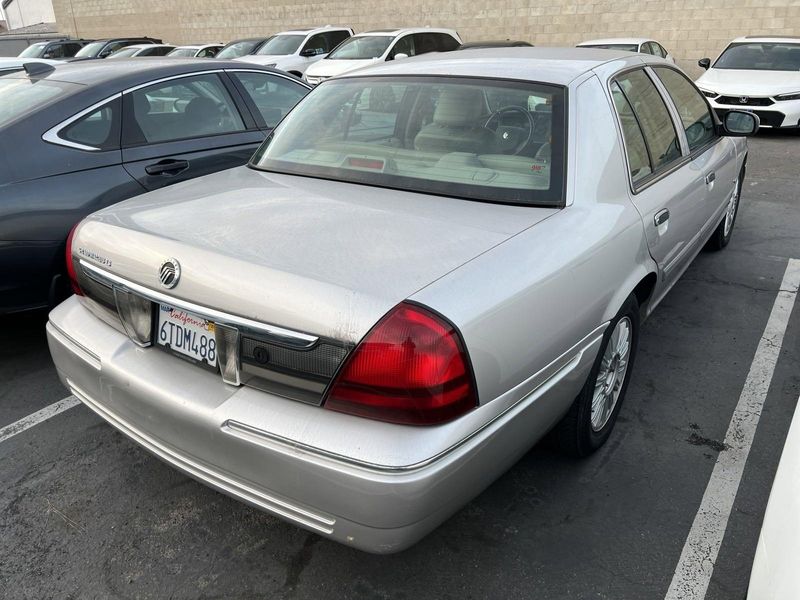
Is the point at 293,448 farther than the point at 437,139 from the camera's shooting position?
No

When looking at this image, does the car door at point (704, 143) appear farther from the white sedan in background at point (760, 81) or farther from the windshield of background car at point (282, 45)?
the windshield of background car at point (282, 45)

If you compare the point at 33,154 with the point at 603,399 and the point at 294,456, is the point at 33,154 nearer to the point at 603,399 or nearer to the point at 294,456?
the point at 294,456

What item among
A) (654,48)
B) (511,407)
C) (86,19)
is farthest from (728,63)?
(86,19)

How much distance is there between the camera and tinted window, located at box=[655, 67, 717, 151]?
146 inches

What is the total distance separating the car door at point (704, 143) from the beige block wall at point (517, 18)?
13769mm

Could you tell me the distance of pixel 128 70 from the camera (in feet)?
14.3

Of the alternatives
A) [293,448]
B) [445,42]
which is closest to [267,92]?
[293,448]

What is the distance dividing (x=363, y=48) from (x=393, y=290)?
1316 centimetres

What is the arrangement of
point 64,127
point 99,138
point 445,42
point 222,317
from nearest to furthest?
point 222,317 < point 64,127 < point 99,138 < point 445,42

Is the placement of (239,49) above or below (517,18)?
below

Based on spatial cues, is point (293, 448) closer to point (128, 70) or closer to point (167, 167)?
point (167, 167)

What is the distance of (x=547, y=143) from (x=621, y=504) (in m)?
1.44

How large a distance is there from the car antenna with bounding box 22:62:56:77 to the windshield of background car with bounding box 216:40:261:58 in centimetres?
1237

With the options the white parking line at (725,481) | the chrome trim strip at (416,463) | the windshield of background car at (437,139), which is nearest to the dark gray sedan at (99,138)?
the windshield of background car at (437,139)
